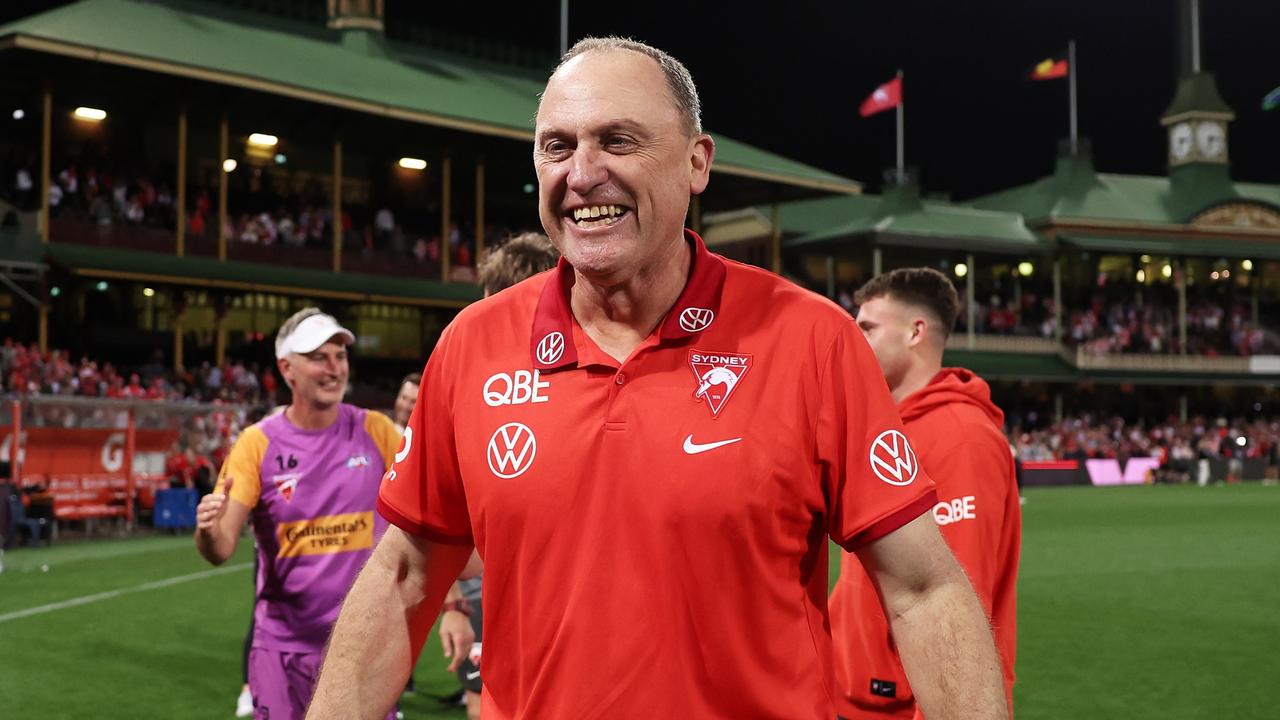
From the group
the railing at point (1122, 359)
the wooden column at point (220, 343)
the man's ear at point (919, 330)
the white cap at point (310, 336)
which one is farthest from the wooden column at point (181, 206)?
the railing at point (1122, 359)

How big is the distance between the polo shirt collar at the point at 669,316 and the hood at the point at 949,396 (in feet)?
6.45

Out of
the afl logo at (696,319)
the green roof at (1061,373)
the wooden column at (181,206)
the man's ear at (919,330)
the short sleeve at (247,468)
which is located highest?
the wooden column at (181,206)

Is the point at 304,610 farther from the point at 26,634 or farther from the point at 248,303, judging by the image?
the point at 248,303

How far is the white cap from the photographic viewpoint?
6.64 m

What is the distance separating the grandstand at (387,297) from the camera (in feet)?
44.1

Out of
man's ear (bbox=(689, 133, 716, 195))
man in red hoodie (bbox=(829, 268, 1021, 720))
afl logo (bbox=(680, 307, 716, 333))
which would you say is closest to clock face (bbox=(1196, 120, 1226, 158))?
man in red hoodie (bbox=(829, 268, 1021, 720))

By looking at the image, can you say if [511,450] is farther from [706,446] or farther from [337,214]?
[337,214]

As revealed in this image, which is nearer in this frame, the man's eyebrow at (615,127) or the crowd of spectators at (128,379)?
the man's eyebrow at (615,127)

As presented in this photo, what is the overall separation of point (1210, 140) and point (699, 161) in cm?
7297

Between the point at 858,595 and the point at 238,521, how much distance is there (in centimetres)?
313

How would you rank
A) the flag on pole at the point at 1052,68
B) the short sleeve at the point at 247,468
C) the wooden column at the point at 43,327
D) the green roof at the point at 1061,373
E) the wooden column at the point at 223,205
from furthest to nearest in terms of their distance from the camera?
the flag on pole at the point at 1052,68
the green roof at the point at 1061,373
the wooden column at the point at 223,205
the wooden column at the point at 43,327
the short sleeve at the point at 247,468

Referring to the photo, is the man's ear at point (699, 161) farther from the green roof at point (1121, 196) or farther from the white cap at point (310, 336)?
the green roof at point (1121, 196)

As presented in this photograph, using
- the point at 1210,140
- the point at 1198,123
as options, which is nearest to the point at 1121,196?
the point at 1210,140

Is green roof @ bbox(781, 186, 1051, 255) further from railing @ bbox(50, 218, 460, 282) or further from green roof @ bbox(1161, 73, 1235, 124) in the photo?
railing @ bbox(50, 218, 460, 282)
